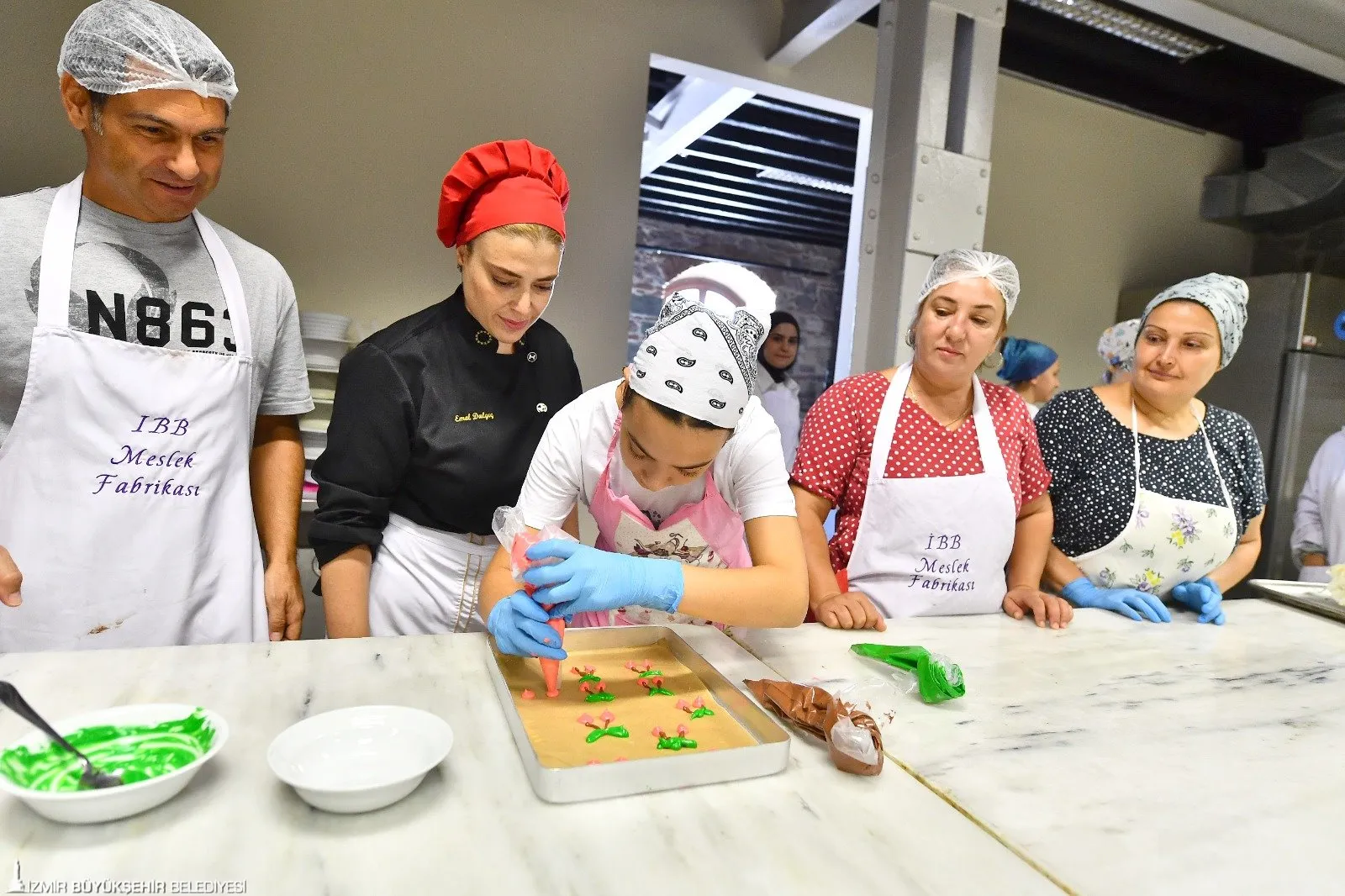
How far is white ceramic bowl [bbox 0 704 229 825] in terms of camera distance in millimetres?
699

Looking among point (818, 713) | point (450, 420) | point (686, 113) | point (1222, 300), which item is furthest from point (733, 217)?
point (818, 713)

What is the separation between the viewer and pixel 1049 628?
5.40 ft

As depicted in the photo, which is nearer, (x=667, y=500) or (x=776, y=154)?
(x=667, y=500)

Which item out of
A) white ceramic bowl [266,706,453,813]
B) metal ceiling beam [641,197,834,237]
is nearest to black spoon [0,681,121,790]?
white ceramic bowl [266,706,453,813]

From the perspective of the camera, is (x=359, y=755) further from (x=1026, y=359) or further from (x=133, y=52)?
(x=1026, y=359)

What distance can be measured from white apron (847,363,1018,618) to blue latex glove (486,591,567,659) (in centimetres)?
93

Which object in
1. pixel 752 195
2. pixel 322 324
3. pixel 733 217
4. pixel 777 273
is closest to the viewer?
pixel 322 324

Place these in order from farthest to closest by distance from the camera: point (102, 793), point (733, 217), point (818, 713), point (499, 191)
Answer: point (733, 217)
point (499, 191)
point (818, 713)
point (102, 793)

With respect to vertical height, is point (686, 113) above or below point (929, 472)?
above

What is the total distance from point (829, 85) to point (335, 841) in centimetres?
386

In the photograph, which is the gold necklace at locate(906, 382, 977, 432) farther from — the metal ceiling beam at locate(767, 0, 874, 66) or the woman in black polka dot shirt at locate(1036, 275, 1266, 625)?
the metal ceiling beam at locate(767, 0, 874, 66)

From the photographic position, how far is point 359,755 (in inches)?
34.2

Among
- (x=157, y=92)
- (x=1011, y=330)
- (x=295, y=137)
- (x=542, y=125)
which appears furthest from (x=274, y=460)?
(x=1011, y=330)

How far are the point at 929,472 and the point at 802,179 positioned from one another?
16.4 ft
